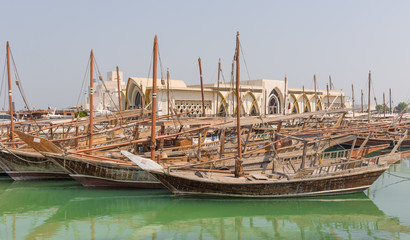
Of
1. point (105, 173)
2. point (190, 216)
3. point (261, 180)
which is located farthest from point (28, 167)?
point (261, 180)

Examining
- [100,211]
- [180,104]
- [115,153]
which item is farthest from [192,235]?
[180,104]

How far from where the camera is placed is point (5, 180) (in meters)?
17.9

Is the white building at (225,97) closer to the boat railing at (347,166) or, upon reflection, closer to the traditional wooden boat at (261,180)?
the boat railing at (347,166)

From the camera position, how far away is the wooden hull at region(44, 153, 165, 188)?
1495 cm

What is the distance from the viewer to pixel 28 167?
17234 mm

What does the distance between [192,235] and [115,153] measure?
25.4ft

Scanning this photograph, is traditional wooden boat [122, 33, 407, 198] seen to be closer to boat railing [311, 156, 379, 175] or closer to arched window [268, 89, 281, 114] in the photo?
boat railing [311, 156, 379, 175]

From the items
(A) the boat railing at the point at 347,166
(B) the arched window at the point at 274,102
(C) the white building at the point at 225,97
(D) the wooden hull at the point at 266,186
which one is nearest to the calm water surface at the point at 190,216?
(D) the wooden hull at the point at 266,186

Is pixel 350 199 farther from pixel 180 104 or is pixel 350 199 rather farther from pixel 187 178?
pixel 180 104

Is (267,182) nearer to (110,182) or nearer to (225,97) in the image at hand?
(110,182)

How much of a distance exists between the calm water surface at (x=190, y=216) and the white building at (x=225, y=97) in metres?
18.6

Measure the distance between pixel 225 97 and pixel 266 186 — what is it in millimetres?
29150

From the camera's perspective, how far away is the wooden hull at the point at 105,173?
49.0 feet

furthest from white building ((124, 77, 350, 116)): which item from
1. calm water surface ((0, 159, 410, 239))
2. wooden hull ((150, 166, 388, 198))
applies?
wooden hull ((150, 166, 388, 198))
